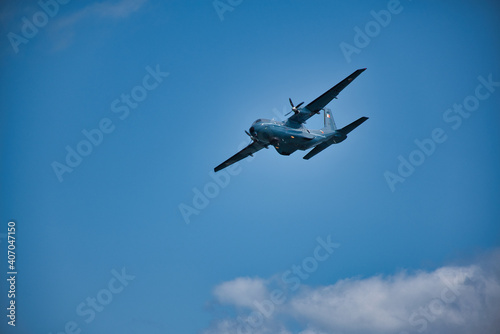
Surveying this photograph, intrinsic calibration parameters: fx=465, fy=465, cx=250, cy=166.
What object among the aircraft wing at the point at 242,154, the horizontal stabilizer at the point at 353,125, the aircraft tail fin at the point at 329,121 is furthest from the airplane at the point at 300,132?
the aircraft tail fin at the point at 329,121

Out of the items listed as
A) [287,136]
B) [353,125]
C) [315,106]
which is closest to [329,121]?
[353,125]

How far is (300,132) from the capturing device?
42.6 m

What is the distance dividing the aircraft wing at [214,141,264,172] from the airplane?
2.46ft

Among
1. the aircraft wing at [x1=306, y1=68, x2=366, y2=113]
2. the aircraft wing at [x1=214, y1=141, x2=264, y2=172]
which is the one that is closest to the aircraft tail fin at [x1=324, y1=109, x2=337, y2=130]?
the aircraft wing at [x1=306, y1=68, x2=366, y2=113]

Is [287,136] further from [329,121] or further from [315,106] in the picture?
[329,121]

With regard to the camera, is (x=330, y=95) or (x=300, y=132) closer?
(x=330, y=95)

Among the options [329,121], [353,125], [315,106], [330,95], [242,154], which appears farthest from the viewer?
[329,121]

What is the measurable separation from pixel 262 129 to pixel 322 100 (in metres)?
5.96

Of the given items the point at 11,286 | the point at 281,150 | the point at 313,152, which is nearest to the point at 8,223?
the point at 11,286

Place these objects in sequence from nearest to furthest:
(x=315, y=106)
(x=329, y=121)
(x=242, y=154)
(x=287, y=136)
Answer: (x=287, y=136)
(x=315, y=106)
(x=242, y=154)
(x=329, y=121)

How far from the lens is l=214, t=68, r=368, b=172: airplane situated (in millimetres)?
41000

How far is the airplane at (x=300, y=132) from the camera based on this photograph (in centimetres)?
4100

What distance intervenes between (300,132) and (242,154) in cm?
768

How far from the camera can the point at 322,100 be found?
41.3m
